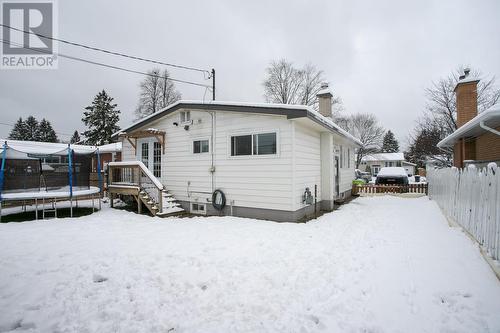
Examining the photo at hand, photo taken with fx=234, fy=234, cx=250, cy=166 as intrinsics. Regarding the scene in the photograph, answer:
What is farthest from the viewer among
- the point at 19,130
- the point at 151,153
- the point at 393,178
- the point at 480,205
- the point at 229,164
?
the point at 19,130

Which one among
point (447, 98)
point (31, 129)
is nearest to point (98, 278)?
point (447, 98)

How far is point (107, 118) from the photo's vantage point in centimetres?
3553

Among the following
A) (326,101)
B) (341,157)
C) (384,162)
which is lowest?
(341,157)

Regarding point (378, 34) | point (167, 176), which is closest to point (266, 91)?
point (378, 34)

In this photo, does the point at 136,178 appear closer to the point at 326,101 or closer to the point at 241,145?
the point at 241,145

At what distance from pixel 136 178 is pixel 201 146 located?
11.4 ft

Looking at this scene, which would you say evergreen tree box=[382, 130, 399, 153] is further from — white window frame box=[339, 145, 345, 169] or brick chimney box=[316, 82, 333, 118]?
brick chimney box=[316, 82, 333, 118]

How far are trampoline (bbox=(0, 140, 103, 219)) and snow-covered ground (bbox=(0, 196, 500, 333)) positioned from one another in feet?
9.54

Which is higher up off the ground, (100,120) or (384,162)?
(100,120)

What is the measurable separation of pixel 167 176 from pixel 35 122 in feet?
180

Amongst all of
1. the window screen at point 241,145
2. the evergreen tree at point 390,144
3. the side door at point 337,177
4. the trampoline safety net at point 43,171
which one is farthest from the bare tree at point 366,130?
the trampoline safety net at point 43,171

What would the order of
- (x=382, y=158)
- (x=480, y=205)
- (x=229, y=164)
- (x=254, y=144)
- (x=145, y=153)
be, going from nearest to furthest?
1. (x=480, y=205)
2. (x=254, y=144)
3. (x=229, y=164)
4. (x=145, y=153)
5. (x=382, y=158)

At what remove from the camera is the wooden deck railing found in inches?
367

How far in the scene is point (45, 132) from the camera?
48.2m
